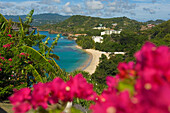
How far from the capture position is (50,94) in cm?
126

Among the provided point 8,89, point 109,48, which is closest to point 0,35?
point 8,89

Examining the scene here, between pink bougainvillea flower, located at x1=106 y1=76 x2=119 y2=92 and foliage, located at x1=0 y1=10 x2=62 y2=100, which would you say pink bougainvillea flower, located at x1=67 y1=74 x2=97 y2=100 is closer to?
pink bougainvillea flower, located at x1=106 y1=76 x2=119 y2=92

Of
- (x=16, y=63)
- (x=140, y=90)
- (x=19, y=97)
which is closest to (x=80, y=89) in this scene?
(x=19, y=97)

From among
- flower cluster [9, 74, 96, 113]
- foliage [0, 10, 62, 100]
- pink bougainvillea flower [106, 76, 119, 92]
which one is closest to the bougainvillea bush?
flower cluster [9, 74, 96, 113]

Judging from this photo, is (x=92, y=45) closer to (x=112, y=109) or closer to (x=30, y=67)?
(x=30, y=67)

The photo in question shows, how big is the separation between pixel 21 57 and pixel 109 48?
50.8m

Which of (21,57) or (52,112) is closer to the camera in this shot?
(52,112)

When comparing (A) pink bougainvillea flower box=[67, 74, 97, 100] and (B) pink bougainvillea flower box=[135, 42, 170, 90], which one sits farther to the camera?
(A) pink bougainvillea flower box=[67, 74, 97, 100]

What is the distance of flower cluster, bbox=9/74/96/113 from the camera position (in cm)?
105

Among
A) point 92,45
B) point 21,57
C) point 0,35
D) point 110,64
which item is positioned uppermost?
point 0,35

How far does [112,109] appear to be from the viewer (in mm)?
808

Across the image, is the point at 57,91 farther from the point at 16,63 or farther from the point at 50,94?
the point at 16,63

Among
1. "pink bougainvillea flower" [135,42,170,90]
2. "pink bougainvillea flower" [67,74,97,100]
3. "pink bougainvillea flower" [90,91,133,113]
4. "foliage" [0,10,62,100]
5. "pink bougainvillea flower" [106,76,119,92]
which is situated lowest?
"foliage" [0,10,62,100]

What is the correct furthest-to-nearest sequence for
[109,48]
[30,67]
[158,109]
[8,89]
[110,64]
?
[109,48] < [110,64] < [30,67] < [8,89] < [158,109]
